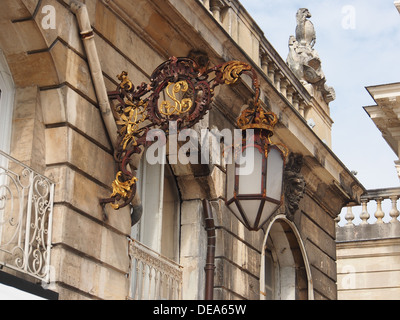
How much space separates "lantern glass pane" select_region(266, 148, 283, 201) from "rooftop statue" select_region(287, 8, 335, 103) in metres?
6.38

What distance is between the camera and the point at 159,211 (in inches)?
396

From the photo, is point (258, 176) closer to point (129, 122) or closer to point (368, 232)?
point (129, 122)

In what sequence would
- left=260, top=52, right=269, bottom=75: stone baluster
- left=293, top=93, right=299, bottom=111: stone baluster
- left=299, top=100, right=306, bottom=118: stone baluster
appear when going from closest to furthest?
left=260, top=52, right=269, bottom=75: stone baluster
left=293, top=93, right=299, bottom=111: stone baluster
left=299, top=100, right=306, bottom=118: stone baluster

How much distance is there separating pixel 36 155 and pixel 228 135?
353 cm

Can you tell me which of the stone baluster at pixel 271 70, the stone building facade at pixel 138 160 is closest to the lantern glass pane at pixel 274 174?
the stone building facade at pixel 138 160

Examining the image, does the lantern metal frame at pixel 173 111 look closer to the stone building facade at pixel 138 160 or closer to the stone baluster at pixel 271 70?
the stone building facade at pixel 138 160

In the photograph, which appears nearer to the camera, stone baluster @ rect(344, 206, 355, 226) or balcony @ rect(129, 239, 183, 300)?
balcony @ rect(129, 239, 183, 300)

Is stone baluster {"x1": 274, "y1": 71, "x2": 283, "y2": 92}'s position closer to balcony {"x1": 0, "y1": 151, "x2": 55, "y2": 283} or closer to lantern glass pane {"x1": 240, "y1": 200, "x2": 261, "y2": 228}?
lantern glass pane {"x1": 240, "y1": 200, "x2": 261, "y2": 228}

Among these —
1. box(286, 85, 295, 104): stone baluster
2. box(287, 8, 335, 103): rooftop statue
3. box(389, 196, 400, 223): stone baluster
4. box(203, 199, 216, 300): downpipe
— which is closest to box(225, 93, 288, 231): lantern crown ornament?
box(203, 199, 216, 300): downpipe

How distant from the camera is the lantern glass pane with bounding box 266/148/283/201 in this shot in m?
8.42

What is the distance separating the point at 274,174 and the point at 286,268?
533 cm

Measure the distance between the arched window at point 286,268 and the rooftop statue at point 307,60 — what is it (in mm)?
2641

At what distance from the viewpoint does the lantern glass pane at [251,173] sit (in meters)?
8.41
